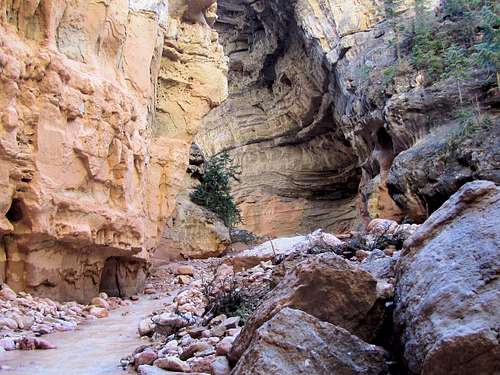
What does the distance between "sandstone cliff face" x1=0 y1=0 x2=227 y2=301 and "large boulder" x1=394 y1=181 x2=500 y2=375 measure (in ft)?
20.6

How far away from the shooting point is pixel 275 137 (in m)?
29.7

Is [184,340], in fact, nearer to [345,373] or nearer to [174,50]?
[345,373]

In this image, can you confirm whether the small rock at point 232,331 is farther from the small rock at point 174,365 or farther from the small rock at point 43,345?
the small rock at point 43,345

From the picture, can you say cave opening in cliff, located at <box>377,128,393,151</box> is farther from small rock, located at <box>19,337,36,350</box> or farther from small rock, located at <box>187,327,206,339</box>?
small rock, located at <box>19,337,36,350</box>

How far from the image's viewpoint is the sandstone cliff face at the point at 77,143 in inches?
305

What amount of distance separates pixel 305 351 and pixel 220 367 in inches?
29.9

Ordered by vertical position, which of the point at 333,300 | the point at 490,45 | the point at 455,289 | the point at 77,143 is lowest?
the point at 333,300

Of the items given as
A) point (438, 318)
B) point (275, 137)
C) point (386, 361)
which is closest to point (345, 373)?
point (386, 361)

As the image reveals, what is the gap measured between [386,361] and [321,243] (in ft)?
13.6

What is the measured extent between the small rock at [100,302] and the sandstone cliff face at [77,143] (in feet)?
1.26

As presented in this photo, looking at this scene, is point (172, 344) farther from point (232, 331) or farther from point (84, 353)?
point (84, 353)

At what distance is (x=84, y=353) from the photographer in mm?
4652

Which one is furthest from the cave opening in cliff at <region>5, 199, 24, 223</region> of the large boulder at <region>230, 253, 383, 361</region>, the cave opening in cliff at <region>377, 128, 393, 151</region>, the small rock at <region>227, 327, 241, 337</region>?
the cave opening in cliff at <region>377, 128, 393, 151</region>

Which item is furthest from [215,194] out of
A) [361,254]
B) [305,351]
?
[305,351]
